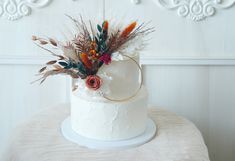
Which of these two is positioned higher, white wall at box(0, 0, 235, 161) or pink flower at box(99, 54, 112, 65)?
pink flower at box(99, 54, 112, 65)

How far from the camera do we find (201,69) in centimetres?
168

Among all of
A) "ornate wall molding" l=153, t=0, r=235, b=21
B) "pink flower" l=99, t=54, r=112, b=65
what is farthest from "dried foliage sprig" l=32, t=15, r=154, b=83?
"ornate wall molding" l=153, t=0, r=235, b=21

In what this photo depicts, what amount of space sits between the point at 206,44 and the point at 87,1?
57 cm

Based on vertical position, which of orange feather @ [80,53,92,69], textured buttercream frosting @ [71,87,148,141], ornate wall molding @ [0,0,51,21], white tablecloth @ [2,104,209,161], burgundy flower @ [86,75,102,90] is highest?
ornate wall molding @ [0,0,51,21]

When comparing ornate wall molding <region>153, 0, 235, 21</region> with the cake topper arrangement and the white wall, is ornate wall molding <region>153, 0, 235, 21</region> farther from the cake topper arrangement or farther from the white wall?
the cake topper arrangement

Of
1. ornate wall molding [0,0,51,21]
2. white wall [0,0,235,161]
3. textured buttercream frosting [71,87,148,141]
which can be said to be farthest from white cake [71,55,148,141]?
ornate wall molding [0,0,51,21]

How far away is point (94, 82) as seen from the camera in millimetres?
1098

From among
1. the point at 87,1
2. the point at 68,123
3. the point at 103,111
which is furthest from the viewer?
the point at 87,1

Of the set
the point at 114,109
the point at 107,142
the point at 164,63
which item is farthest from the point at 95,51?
the point at 164,63

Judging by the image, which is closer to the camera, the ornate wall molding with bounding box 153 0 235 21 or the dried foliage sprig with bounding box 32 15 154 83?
the dried foliage sprig with bounding box 32 15 154 83

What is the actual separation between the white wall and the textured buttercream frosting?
49 centimetres

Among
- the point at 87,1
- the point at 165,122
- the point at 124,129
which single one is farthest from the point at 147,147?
the point at 87,1

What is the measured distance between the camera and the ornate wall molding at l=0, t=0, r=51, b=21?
162 cm

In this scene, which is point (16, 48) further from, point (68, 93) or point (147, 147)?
point (147, 147)
